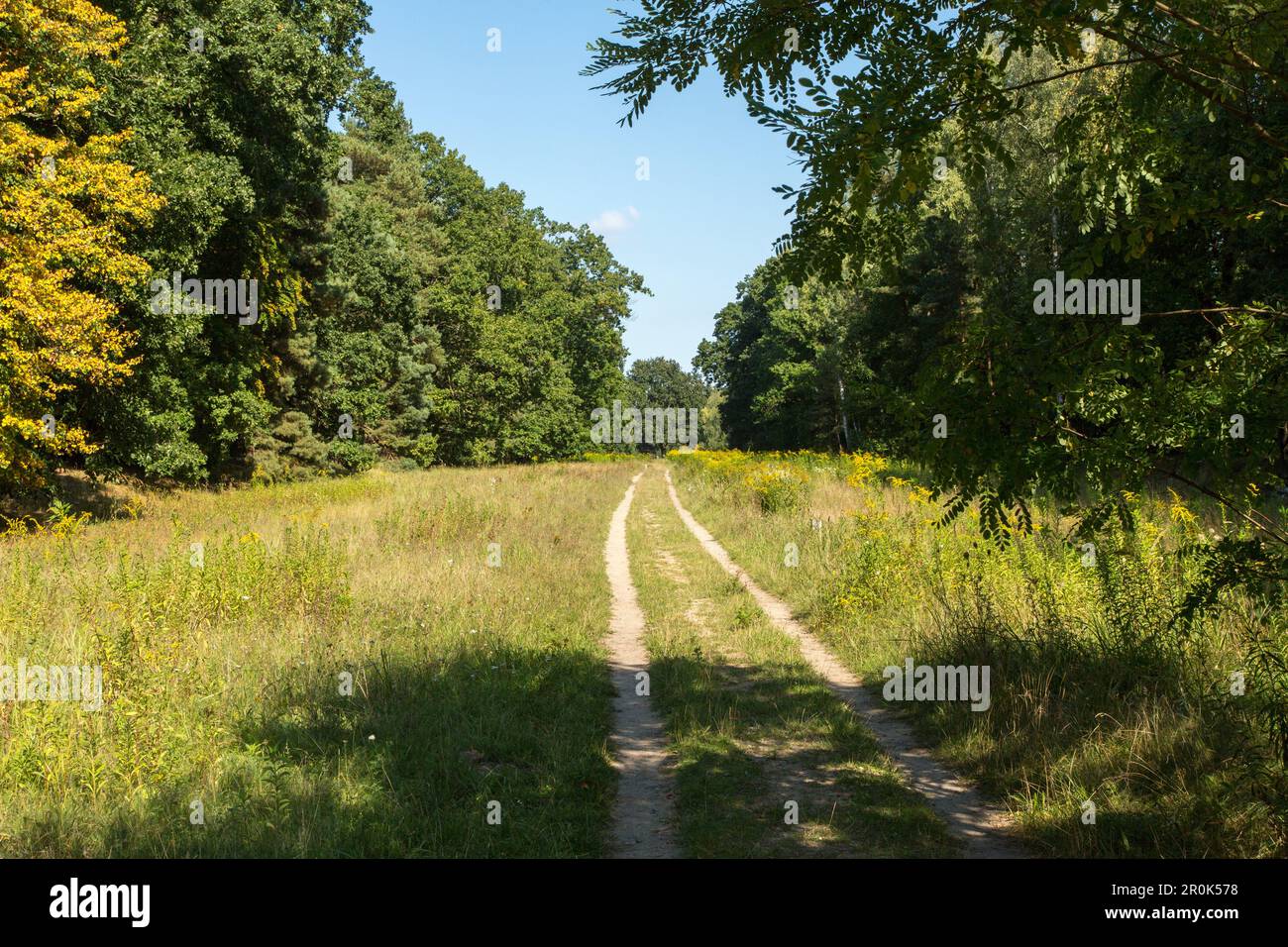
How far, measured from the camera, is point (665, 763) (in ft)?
20.6

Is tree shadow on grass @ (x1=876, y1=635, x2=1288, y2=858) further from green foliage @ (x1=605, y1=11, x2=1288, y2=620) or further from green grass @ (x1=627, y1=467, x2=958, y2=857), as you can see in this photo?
green foliage @ (x1=605, y1=11, x2=1288, y2=620)

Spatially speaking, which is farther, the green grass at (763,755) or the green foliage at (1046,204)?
the green grass at (763,755)

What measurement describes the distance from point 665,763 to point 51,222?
14040mm

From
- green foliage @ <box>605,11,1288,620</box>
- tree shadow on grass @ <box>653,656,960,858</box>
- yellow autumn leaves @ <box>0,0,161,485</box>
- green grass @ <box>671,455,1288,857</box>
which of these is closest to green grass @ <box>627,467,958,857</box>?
tree shadow on grass @ <box>653,656,960,858</box>

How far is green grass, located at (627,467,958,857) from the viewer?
4883 mm

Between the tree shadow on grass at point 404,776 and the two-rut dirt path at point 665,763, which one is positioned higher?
the tree shadow on grass at point 404,776

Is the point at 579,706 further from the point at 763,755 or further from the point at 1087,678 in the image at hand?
the point at 1087,678

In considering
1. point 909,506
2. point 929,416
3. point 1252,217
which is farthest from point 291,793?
point 909,506

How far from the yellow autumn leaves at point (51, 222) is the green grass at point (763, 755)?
36.9ft

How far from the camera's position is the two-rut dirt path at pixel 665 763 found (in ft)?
16.2

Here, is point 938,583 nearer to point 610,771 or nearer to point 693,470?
point 610,771

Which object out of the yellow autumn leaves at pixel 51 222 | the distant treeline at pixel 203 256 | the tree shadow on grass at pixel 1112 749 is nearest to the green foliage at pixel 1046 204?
the tree shadow on grass at pixel 1112 749

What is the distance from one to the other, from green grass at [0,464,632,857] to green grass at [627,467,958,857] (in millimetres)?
745

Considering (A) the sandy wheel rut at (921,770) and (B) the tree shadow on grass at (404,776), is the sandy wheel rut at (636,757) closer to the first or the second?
(B) the tree shadow on grass at (404,776)
